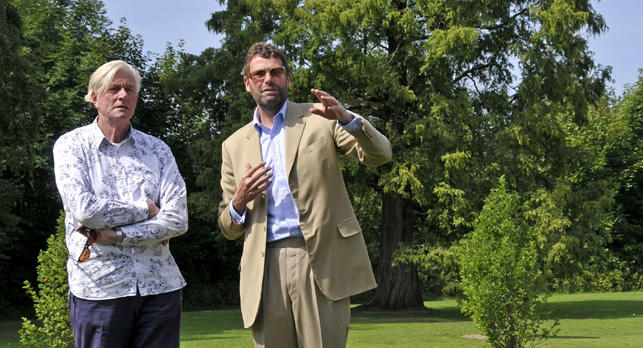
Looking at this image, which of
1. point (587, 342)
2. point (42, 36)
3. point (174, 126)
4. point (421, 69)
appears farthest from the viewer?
point (174, 126)

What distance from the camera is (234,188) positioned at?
420 centimetres

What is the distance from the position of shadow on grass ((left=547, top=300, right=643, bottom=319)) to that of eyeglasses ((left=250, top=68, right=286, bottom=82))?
17.4 meters

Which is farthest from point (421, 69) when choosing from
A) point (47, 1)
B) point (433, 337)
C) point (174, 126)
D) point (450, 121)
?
point (47, 1)

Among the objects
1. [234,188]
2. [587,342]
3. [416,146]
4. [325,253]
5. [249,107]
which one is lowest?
[587,342]

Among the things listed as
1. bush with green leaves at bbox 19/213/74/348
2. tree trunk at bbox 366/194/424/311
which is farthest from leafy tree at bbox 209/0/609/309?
bush with green leaves at bbox 19/213/74/348

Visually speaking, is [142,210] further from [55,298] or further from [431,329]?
[431,329]

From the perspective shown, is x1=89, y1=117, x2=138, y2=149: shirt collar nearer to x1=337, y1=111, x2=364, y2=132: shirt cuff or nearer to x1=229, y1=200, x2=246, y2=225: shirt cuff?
x1=229, y1=200, x2=246, y2=225: shirt cuff

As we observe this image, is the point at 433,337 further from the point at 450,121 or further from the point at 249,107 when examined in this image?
the point at 249,107

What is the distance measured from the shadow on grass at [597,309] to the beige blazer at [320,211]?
1715 cm

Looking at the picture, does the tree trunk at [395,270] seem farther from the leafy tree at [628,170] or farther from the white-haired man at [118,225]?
the white-haired man at [118,225]

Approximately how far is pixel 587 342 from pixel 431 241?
28.8 feet

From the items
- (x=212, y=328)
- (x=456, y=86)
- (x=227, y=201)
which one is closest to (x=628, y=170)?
(x=456, y=86)

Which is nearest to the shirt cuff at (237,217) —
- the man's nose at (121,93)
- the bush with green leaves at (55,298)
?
the man's nose at (121,93)

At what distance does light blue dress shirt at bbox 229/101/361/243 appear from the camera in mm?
3885
